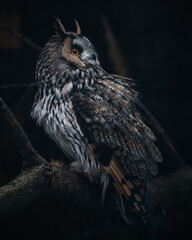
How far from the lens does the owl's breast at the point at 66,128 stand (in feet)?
4.35

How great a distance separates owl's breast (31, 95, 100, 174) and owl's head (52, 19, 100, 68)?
234mm

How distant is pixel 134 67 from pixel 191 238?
137 cm

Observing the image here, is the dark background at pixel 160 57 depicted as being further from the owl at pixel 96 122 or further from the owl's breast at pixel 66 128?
the owl's breast at pixel 66 128

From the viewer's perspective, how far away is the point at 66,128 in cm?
133

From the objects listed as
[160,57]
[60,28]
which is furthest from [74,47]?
[160,57]

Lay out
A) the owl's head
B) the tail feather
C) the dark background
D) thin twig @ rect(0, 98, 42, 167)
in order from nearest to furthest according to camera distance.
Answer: thin twig @ rect(0, 98, 42, 167) → the tail feather → the owl's head → the dark background

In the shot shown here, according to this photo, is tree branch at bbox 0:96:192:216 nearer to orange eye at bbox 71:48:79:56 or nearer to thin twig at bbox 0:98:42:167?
thin twig at bbox 0:98:42:167

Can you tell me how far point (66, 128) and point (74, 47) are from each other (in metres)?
0.44

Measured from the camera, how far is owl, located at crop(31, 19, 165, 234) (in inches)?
50.3

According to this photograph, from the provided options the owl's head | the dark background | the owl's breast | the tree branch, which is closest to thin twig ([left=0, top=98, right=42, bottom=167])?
the tree branch

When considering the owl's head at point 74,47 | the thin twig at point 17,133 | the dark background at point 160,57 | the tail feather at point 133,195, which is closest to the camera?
the thin twig at point 17,133

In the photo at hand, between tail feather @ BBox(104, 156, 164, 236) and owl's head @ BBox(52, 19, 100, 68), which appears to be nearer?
tail feather @ BBox(104, 156, 164, 236)

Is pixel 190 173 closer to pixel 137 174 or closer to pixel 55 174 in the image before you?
pixel 137 174

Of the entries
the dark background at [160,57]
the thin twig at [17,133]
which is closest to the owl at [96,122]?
the thin twig at [17,133]
